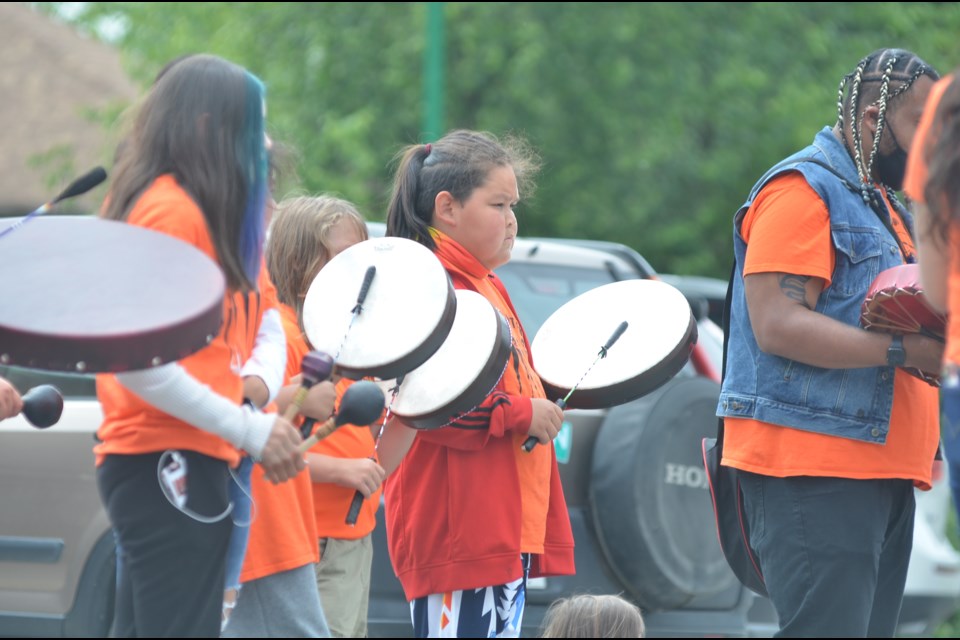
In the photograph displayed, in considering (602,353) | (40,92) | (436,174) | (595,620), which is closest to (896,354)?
(602,353)

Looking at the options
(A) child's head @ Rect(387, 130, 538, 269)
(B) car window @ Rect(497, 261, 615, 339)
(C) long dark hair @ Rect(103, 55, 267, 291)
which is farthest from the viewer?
(B) car window @ Rect(497, 261, 615, 339)

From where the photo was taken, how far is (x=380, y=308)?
3.14 meters

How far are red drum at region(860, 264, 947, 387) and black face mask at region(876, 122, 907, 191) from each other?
28cm

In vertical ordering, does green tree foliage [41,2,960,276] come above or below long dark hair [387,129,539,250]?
below

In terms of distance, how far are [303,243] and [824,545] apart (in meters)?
1.59

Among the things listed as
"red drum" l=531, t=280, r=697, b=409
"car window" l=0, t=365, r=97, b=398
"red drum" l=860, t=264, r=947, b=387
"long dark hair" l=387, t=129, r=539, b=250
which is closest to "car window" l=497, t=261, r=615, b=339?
"red drum" l=531, t=280, r=697, b=409

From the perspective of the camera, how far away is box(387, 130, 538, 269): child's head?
11.7ft

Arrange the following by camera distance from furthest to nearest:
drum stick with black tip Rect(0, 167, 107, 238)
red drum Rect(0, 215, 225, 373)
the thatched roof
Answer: the thatched roof → drum stick with black tip Rect(0, 167, 107, 238) → red drum Rect(0, 215, 225, 373)

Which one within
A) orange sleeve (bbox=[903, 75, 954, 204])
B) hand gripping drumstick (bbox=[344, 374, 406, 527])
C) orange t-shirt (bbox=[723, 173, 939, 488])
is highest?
orange sleeve (bbox=[903, 75, 954, 204])

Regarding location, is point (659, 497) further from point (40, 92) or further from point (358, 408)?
point (40, 92)

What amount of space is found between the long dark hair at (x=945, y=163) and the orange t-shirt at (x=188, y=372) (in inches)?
51.6

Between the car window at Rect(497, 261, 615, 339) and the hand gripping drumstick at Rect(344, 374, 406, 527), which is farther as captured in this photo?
the car window at Rect(497, 261, 615, 339)

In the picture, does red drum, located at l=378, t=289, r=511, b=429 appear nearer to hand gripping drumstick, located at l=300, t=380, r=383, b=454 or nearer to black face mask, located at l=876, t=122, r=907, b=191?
hand gripping drumstick, located at l=300, t=380, r=383, b=454

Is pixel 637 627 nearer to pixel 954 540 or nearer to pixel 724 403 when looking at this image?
pixel 724 403
